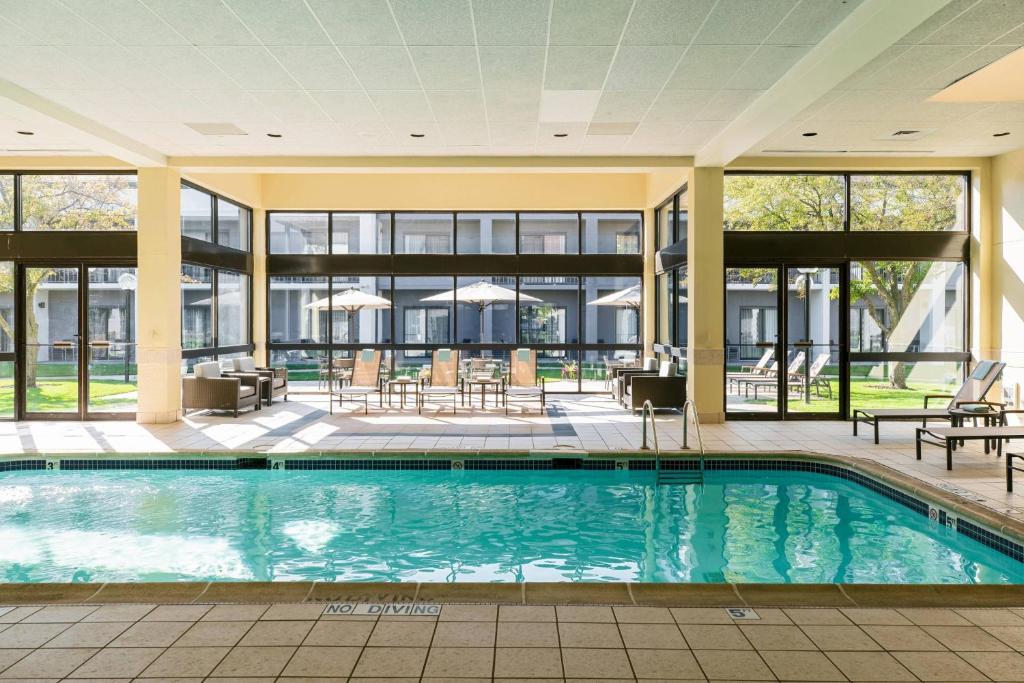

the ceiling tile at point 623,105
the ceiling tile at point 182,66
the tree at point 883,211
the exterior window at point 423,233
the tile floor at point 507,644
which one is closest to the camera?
the tile floor at point 507,644

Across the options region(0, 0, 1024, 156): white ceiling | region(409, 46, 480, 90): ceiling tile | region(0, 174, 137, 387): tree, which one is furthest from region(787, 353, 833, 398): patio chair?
region(0, 174, 137, 387): tree

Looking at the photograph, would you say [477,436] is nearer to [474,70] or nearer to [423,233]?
[474,70]

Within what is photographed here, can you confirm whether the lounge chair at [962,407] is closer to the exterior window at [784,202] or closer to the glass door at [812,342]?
the glass door at [812,342]

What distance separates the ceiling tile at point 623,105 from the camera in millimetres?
6287

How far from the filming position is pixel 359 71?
574 centimetres

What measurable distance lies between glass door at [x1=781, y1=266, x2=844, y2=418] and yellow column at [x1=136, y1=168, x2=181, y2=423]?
8119mm

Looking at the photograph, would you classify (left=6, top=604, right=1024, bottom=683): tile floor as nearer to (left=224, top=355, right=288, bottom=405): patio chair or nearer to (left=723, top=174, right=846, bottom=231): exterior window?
(left=723, top=174, right=846, bottom=231): exterior window

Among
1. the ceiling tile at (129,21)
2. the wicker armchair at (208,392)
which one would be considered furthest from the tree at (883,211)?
the wicker armchair at (208,392)

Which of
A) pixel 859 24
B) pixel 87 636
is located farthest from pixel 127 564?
pixel 859 24

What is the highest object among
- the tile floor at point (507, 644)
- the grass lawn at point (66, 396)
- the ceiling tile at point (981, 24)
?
the ceiling tile at point (981, 24)

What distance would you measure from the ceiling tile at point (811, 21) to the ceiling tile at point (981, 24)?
70cm

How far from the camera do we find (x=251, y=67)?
5637 mm

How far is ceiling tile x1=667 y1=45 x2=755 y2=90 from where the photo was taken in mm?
5285

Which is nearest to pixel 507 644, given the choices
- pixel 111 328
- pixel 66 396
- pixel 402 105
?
pixel 402 105
